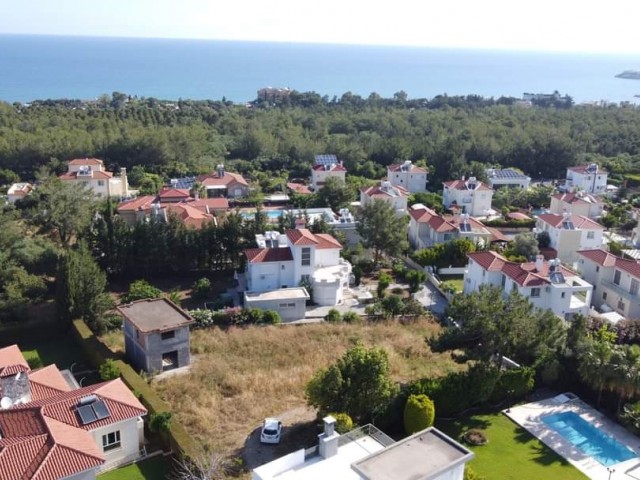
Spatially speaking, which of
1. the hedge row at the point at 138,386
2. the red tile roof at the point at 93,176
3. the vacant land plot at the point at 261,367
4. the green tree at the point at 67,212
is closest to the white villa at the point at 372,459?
the hedge row at the point at 138,386

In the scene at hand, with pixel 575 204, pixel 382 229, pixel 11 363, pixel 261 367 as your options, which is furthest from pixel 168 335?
pixel 575 204

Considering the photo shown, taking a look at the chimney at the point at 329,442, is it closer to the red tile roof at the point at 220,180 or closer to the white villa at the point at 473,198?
the white villa at the point at 473,198

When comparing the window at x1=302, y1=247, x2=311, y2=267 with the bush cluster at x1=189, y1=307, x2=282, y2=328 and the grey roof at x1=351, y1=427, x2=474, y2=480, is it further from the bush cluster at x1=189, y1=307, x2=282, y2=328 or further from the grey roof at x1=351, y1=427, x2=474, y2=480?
the grey roof at x1=351, y1=427, x2=474, y2=480

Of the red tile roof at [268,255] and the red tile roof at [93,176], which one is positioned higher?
the red tile roof at [93,176]

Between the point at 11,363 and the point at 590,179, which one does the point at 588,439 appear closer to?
the point at 11,363

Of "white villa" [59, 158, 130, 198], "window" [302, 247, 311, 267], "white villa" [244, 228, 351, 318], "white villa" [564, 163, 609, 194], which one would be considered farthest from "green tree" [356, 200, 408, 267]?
"white villa" [564, 163, 609, 194]

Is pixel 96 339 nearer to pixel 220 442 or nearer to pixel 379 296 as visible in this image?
pixel 220 442

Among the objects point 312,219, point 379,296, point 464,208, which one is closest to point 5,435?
point 379,296
